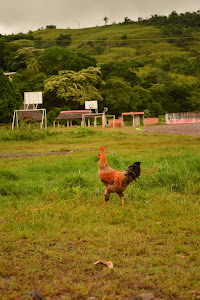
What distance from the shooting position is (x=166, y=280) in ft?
12.5

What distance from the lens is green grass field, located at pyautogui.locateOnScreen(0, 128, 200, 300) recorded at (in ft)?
12.3

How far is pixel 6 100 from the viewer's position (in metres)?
36.8

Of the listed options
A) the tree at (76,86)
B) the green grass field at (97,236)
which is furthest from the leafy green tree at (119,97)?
the green grass field at (97,236)

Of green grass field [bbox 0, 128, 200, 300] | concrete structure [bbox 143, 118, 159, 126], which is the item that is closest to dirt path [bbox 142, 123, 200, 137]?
concrete structure [bbox 143, 118, 159, 126]

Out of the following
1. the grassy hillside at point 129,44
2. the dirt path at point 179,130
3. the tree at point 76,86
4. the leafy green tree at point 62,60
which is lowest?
the dirt path at point 179,130

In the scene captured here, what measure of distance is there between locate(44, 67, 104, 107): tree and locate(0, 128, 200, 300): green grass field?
40.5 metres

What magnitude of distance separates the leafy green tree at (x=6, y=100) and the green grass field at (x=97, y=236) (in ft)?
93.1

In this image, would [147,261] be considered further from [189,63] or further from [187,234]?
[189,63]

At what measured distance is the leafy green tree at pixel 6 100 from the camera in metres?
36.7

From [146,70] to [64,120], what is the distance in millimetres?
33574

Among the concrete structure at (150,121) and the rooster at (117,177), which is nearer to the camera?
the rooster at (117,177)

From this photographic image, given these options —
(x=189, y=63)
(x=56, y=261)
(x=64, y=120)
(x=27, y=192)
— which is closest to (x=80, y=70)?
(x=64, y=120)

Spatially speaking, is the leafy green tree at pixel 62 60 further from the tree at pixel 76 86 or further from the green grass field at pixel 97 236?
the green grass field at pixel 97 236

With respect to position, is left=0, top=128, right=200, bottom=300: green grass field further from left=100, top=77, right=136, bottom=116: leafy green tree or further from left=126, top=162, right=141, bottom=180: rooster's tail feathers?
left=100, top=77, right=136, bottom=116: leafy green tree
